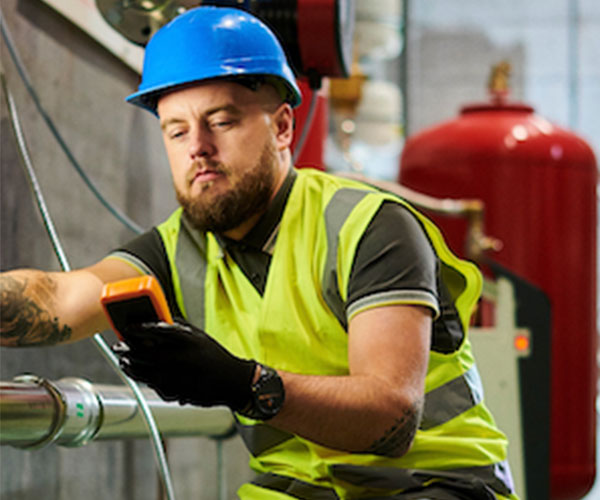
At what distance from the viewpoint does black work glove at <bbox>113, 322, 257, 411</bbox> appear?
857 mm

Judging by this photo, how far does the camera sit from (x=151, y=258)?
134cm

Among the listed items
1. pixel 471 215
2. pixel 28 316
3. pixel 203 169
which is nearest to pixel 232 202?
pixel 203 169

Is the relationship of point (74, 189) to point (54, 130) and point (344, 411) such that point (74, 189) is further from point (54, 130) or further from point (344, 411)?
point (344, 411)

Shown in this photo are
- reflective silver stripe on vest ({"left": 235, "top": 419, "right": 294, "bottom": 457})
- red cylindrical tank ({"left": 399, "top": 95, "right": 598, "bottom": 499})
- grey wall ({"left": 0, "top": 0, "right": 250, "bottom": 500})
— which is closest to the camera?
reflective silver stripe on vest ({"left": 235, "top": 419, "right": 294, "bottom": 457})

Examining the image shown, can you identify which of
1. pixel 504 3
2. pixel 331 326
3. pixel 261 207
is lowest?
pixel 331 326

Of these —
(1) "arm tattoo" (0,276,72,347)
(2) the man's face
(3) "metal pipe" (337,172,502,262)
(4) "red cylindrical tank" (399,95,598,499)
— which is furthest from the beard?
(4) "red cylindrical tank" (399,95,598,499)

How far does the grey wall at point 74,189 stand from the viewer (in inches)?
55.9

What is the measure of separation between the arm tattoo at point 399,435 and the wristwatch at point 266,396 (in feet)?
0.53

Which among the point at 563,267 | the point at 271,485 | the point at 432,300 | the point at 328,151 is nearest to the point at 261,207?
the point at 432,300

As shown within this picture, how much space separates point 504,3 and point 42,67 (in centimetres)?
508

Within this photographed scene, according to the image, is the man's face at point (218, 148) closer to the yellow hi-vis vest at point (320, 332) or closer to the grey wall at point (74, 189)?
the yellow hi-vis vest at point (320, 332)

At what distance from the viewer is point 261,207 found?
1.27m

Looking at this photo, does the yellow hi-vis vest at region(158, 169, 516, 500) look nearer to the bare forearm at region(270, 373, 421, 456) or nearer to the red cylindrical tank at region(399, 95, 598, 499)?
the bare forearm at region(270, 373, 421, 456)

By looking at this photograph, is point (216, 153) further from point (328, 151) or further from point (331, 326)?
point (328, 151)
